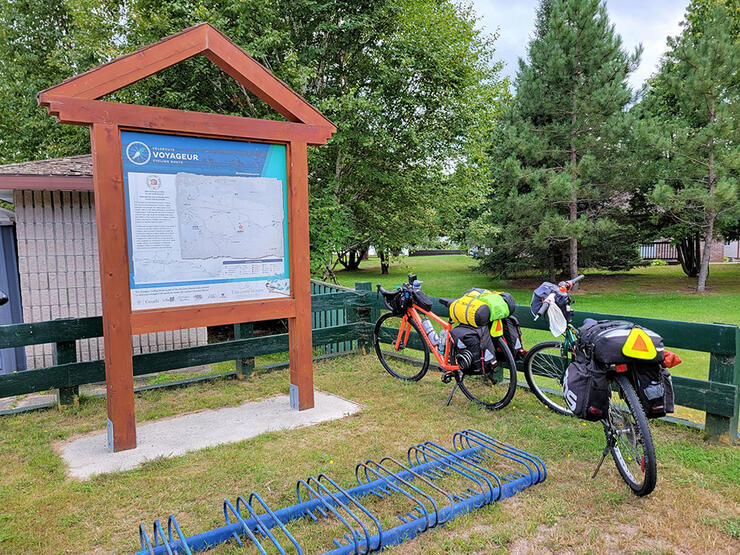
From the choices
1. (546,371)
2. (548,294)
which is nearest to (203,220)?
(548,294)

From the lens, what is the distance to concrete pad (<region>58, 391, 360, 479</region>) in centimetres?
374

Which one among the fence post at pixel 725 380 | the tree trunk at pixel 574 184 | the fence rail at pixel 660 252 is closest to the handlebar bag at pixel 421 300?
the fence post at pixel 725 380

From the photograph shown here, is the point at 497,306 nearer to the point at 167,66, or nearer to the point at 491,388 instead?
the point at 491,388

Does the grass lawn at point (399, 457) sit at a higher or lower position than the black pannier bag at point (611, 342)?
lower

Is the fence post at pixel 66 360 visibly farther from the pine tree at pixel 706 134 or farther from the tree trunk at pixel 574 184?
the pine tree at pixel 706 134

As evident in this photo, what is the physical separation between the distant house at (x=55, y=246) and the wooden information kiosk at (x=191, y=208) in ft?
7.56

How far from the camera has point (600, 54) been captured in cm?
1507

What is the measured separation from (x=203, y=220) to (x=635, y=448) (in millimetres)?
3716

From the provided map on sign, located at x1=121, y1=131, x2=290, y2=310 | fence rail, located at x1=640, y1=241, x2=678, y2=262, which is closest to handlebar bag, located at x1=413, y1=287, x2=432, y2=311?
map on sign, located at x1=121, y1=131, x2=290, y2=310

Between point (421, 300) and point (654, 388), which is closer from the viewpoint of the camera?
point (654, 388)

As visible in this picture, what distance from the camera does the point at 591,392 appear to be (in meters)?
3.12

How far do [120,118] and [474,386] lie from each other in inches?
162

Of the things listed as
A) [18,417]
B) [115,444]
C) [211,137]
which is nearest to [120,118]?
[211,137]

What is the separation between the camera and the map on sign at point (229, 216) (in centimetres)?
422
